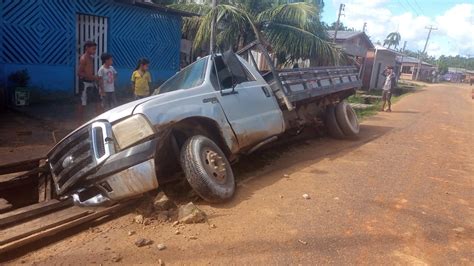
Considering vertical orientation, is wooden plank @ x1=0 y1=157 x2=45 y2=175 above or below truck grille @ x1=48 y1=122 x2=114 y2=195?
below

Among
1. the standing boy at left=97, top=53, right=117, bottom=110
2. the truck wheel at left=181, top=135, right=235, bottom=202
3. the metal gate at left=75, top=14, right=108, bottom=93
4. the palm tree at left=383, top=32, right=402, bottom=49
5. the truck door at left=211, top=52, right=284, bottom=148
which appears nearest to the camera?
the truck wheel at left=181, top=135, right=235, bottom=202

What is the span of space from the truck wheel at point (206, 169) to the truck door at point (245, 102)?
606 mm

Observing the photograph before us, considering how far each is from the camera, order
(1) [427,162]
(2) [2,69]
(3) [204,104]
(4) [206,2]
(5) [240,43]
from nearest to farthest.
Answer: (3) [204,104]
(1) [427,162]
(2) [2,69]
(5) [240,43]
(4) [206,2]

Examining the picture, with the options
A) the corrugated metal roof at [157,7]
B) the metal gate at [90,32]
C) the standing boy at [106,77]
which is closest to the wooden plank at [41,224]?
the standing boy at [106,77]

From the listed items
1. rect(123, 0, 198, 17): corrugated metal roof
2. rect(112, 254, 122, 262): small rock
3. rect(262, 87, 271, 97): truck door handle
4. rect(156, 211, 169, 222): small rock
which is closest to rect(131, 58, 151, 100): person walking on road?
rect(262, 87, 271, 97): truck door handle

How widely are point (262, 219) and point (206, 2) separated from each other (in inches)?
458

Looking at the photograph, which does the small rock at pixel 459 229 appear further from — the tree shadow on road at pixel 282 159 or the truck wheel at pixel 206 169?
the truck wheel at pixel 206 169

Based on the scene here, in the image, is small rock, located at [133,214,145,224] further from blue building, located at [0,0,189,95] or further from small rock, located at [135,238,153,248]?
blue building, located at [0,0,189,95]

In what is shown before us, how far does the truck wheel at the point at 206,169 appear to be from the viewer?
4016 millimetres

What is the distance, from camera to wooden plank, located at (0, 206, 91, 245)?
3174 millimetres

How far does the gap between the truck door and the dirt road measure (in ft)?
2.09

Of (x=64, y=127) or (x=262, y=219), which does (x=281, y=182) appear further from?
(x=64, y=127)

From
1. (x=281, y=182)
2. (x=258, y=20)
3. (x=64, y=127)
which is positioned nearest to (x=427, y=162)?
(x=281, y=182)

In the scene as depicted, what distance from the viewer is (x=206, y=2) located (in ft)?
45.8
